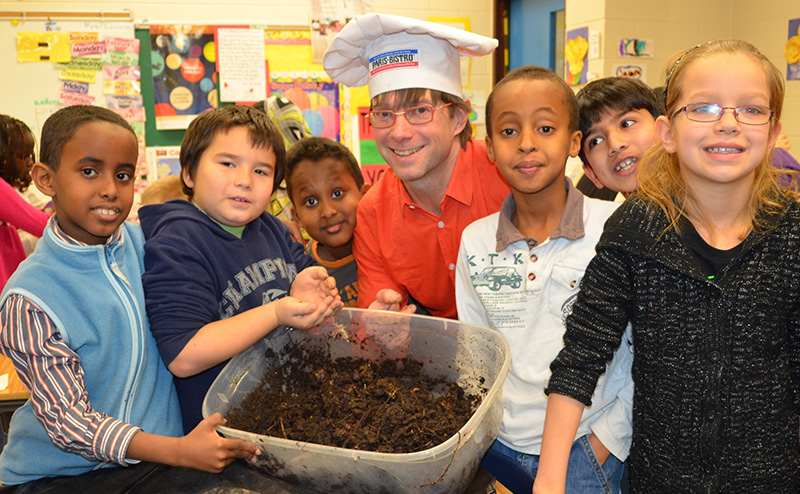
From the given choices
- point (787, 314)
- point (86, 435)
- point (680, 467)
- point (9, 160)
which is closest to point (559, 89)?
point (787, 314)

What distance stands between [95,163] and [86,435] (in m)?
0.49

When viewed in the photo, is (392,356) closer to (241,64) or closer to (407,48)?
(407,48)

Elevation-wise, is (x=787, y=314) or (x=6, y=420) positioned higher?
(x=787, y=314)

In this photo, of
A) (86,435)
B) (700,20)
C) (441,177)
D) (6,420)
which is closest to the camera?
(86,435)

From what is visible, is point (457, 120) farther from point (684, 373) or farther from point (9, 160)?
point (9, 160)

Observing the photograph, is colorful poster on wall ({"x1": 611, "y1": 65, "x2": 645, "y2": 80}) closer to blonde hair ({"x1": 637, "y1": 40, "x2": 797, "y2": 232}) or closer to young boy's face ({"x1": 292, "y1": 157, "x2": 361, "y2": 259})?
young boy's face ({"x1": 292, "y1": 157, "x2": 361, "y2": 259})

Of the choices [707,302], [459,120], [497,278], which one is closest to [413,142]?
[459,120]

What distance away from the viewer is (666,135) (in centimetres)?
113

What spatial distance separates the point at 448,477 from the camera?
2.91 ft

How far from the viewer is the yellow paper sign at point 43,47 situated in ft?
11.4

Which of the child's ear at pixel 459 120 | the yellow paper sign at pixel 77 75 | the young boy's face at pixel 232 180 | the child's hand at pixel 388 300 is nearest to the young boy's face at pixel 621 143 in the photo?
the child's ear at pixel 459 120

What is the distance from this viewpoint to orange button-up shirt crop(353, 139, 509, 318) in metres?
1.74

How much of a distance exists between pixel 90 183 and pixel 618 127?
130 cm

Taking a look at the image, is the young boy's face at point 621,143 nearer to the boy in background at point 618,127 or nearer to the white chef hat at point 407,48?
the boy in background at point 618,127
